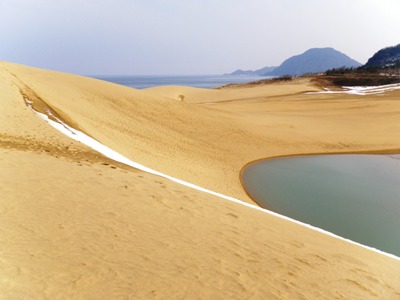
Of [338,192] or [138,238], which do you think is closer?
[138,238]

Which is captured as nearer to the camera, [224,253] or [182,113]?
[224,253]

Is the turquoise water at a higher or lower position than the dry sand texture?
lower

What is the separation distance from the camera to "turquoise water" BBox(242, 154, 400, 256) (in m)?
9.07

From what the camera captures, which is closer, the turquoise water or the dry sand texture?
the dry sand texture

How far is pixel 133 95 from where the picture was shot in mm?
22078

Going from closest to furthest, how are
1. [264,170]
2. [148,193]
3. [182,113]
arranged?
[148,193] < [264,170] < [182,113]

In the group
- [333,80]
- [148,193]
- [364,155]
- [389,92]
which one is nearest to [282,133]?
[364,155]

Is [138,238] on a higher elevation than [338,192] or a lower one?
higher

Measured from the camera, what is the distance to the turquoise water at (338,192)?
9070 mm

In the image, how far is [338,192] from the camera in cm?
1212

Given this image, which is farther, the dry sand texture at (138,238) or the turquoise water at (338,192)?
the turquoise water at (338,192)

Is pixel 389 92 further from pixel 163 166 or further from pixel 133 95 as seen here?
pixel 163 166

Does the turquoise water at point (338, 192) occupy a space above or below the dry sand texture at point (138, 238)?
below

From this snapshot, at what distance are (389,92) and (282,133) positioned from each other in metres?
28.9
